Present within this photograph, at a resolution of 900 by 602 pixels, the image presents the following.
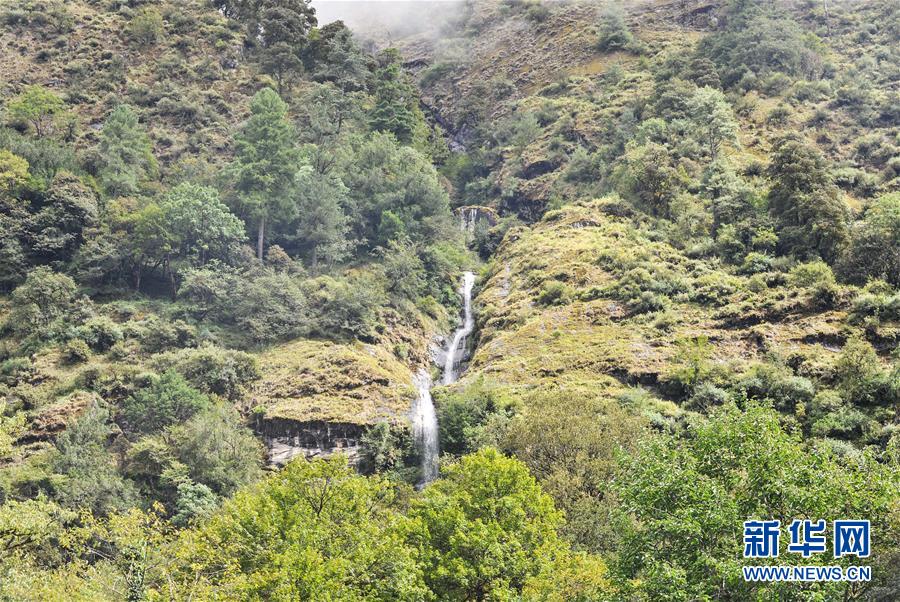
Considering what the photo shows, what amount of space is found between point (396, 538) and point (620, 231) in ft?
164

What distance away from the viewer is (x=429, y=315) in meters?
70.1

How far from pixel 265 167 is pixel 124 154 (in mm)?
16008

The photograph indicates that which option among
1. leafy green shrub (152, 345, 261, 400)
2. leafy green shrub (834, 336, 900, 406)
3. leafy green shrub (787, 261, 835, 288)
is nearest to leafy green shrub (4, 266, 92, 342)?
leafy green shrub (152, 345, 261, 400)

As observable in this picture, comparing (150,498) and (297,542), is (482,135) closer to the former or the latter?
(150,498)

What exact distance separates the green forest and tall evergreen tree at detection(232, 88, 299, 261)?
43cm

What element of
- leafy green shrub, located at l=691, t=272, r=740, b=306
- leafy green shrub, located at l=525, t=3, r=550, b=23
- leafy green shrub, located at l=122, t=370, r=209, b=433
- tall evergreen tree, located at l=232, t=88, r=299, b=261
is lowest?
leafy green shrub, located at l=122, t=370, r=209, b=433

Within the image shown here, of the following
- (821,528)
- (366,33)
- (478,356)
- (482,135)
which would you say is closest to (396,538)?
(821,528)

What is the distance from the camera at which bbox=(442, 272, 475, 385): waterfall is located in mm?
64387

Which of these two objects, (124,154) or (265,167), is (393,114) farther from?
(124,154)

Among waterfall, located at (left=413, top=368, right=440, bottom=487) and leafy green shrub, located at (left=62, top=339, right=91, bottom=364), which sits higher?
leafy green shrub, located at (left=62, top=339, right=91, bottom=364)

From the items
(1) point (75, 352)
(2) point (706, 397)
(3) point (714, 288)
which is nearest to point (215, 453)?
(1) point (75, 352)

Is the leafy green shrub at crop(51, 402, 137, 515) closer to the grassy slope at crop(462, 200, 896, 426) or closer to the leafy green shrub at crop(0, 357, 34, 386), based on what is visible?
the leafy green shrub at crop(0, 357, 34, 386)

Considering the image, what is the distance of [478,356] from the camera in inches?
2382

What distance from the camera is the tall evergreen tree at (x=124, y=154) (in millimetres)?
70625
